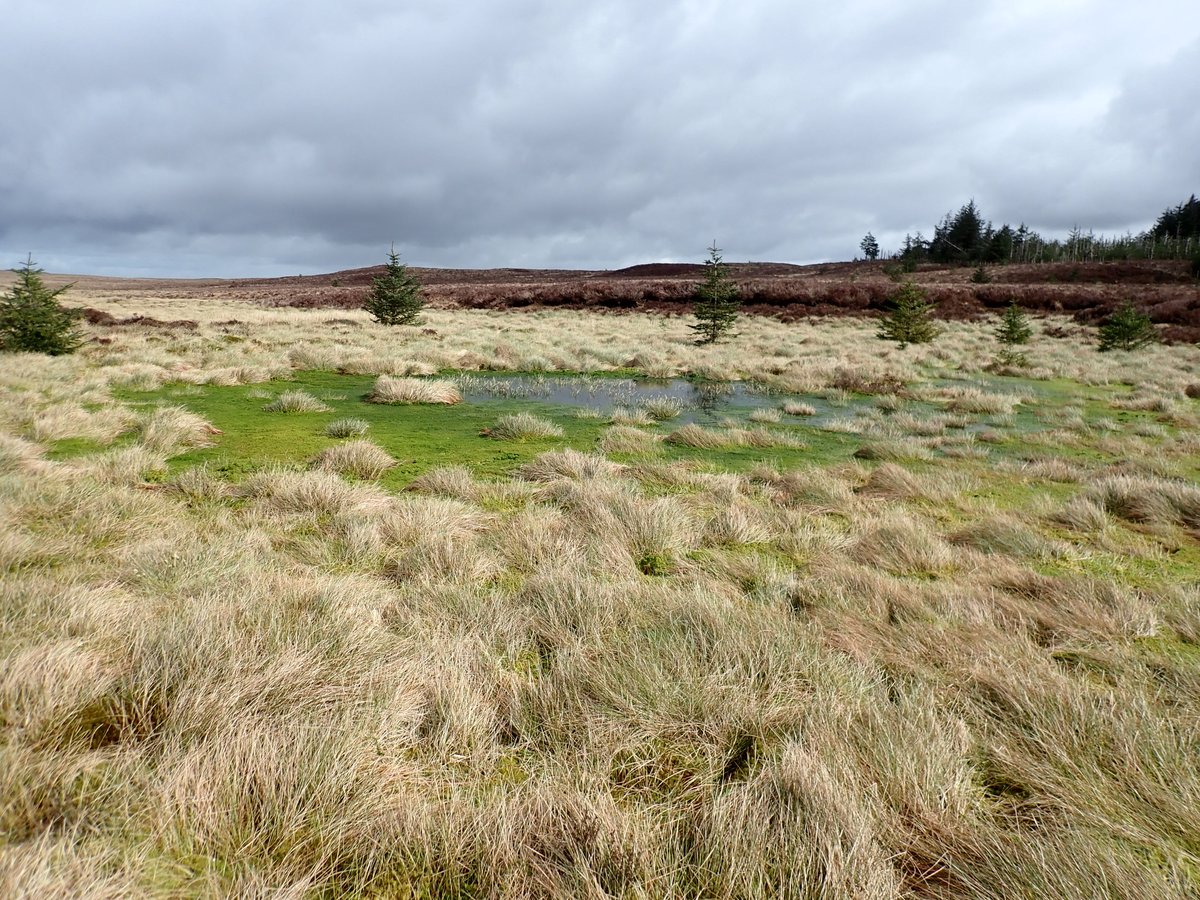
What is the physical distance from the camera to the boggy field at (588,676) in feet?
5.99

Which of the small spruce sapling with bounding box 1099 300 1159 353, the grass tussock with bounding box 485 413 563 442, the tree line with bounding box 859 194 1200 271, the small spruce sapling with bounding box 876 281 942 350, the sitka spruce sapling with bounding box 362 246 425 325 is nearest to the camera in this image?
the grass tussock with bounding box 485 413 563 442

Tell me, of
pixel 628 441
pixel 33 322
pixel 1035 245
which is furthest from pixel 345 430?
pixel 1035 245

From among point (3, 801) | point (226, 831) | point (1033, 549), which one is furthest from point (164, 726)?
point (1033, 549)

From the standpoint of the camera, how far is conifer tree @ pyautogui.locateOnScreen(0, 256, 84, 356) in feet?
49.2

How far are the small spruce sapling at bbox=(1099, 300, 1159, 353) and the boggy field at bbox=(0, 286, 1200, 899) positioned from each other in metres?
19.0

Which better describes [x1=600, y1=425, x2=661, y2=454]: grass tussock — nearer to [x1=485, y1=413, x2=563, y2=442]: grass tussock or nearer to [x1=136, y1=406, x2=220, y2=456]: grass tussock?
[x1=485, y1=413, x2=563, y2=442]: grass tussock

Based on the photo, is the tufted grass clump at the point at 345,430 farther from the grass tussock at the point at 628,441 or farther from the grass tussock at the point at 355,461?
the grass tussock at the point at 628,441

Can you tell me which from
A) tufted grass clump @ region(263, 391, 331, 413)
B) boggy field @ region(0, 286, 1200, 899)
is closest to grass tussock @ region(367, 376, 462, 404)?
tufted grass clump @ region(263, 391, 331, 413)

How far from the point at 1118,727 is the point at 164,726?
12.8 feet

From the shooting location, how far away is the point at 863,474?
23.4 ft

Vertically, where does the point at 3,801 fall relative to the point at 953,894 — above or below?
above

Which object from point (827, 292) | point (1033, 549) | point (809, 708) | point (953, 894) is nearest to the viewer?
point (953, 894)

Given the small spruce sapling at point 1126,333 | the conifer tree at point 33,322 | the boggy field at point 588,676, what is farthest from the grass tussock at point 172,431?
the small spruce sapling at point 1126,333

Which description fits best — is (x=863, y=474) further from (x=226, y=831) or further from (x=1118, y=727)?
(x=226, y=831)
